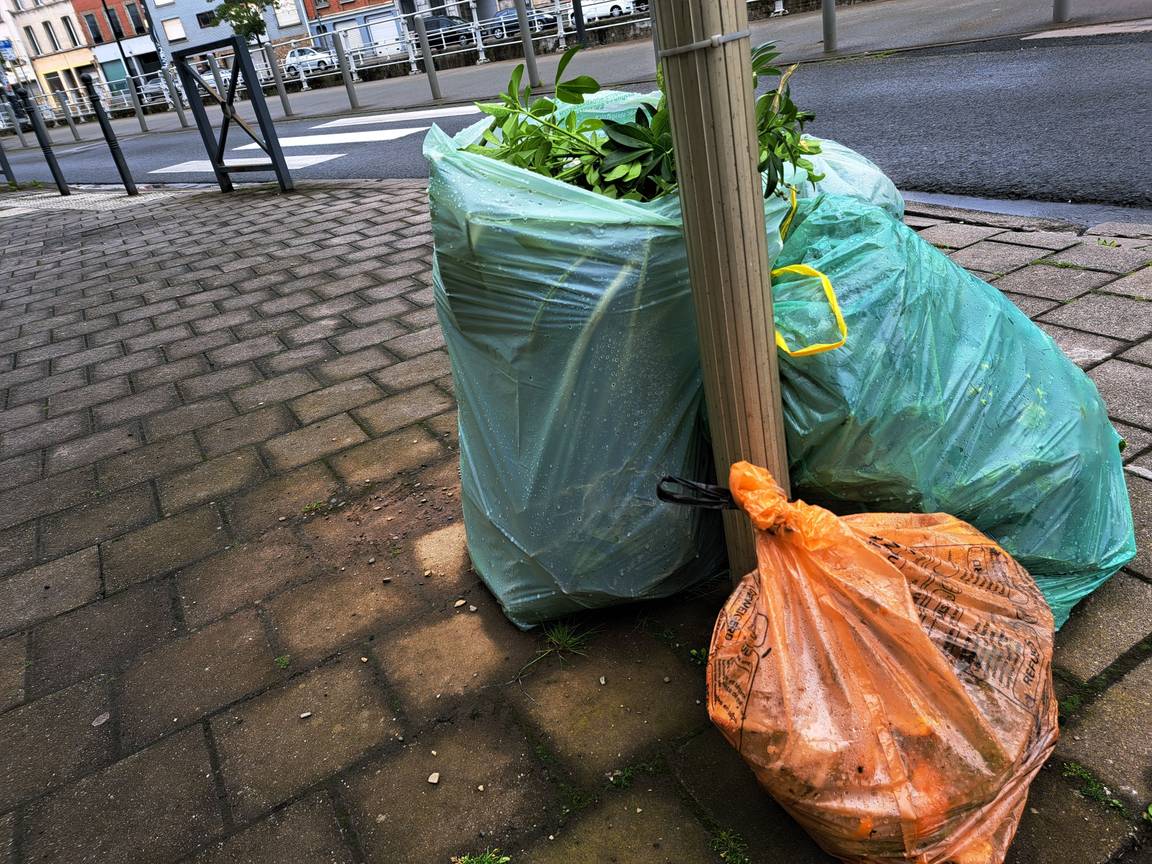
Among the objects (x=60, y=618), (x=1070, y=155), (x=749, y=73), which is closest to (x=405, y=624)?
(x=60, y=618)

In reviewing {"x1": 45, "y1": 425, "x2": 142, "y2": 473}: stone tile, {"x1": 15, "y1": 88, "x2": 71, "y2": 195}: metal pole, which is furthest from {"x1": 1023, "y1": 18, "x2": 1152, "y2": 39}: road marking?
{"x1": 15, "y1": 88, "x2": 71, "y2": 195}: metal pole

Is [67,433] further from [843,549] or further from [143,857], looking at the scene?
[843,549]

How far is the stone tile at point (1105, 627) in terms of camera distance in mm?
1511

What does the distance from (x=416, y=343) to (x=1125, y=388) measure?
2.53m

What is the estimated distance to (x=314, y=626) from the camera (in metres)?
1.95

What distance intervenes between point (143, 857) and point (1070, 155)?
496cm

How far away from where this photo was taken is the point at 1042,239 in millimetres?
3426

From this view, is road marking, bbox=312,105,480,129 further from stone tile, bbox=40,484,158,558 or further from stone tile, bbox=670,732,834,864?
stone tile, bbox=670,732,834,864

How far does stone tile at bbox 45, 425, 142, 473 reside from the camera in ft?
9.80

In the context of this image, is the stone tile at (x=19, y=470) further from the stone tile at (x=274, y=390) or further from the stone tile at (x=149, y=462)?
the stone tile at (x=274, y=390)

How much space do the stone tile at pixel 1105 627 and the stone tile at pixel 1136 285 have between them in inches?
61.1

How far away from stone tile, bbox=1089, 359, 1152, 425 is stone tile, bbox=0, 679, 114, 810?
2.53 metres

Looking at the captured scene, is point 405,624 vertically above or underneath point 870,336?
underneath

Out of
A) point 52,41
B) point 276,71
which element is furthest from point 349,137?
point 52,41
